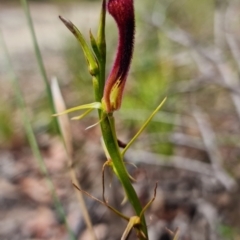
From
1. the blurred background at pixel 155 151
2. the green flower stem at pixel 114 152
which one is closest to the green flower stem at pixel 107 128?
the green flower stem at pixel 114 152

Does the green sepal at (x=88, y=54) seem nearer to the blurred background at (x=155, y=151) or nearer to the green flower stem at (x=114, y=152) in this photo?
the green flower stem at (x=114, y=152)

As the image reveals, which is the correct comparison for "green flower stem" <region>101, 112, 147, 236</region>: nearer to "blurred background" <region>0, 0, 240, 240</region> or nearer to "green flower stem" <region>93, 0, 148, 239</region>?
"green flower stem" <region>93, 0, 148, 239</region>

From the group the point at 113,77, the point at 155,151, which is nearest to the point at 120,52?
the point at 113,77

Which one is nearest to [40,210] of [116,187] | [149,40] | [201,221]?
[116,187]

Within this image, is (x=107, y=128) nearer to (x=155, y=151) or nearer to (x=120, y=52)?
(x=120, y=52)

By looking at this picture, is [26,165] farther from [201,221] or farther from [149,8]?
[149,8]

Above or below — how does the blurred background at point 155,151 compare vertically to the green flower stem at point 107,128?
below
